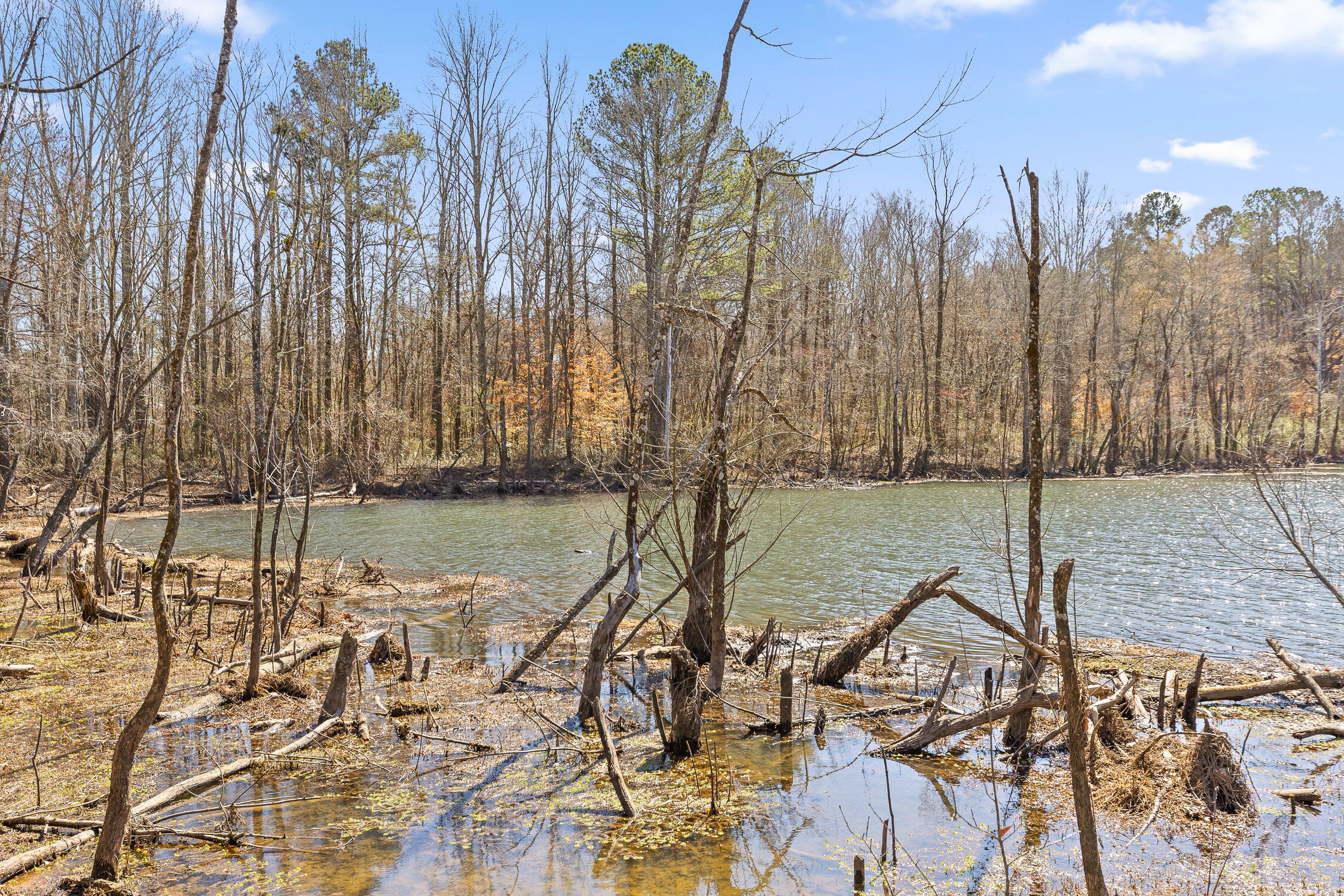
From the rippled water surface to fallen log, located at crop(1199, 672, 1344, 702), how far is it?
2024 mm

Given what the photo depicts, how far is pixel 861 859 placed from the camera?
4191mm

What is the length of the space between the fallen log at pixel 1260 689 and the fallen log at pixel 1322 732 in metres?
0.55

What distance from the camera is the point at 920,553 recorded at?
56.6ft

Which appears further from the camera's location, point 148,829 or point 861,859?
point 148,829

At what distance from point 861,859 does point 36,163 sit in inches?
694

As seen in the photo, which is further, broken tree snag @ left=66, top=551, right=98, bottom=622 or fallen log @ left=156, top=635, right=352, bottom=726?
broken tree snag @ left=66, top=551, right=98, bottom=622

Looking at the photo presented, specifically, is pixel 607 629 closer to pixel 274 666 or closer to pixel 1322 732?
Result: pixel 274 666

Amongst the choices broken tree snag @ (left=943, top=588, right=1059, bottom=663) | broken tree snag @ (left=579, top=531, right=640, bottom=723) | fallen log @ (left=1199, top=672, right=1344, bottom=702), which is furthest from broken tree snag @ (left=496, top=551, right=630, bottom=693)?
fallen log @ (left=1199, top=672, right=1344, bottom=702)

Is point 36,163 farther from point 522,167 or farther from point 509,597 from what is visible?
point 522,167

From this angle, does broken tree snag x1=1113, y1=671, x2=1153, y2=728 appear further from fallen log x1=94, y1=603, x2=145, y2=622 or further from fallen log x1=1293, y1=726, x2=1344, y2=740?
fallen log x1=94, y1=603, x2=145, y2=622

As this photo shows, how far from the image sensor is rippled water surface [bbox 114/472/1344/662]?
11.1m

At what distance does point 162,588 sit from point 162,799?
1.94 metres

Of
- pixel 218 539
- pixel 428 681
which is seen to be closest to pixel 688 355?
pixel 218 539

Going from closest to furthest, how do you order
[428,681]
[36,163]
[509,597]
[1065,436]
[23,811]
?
[23,811]
[428,681]
[509,597]
[36,163]
[1065,436]
